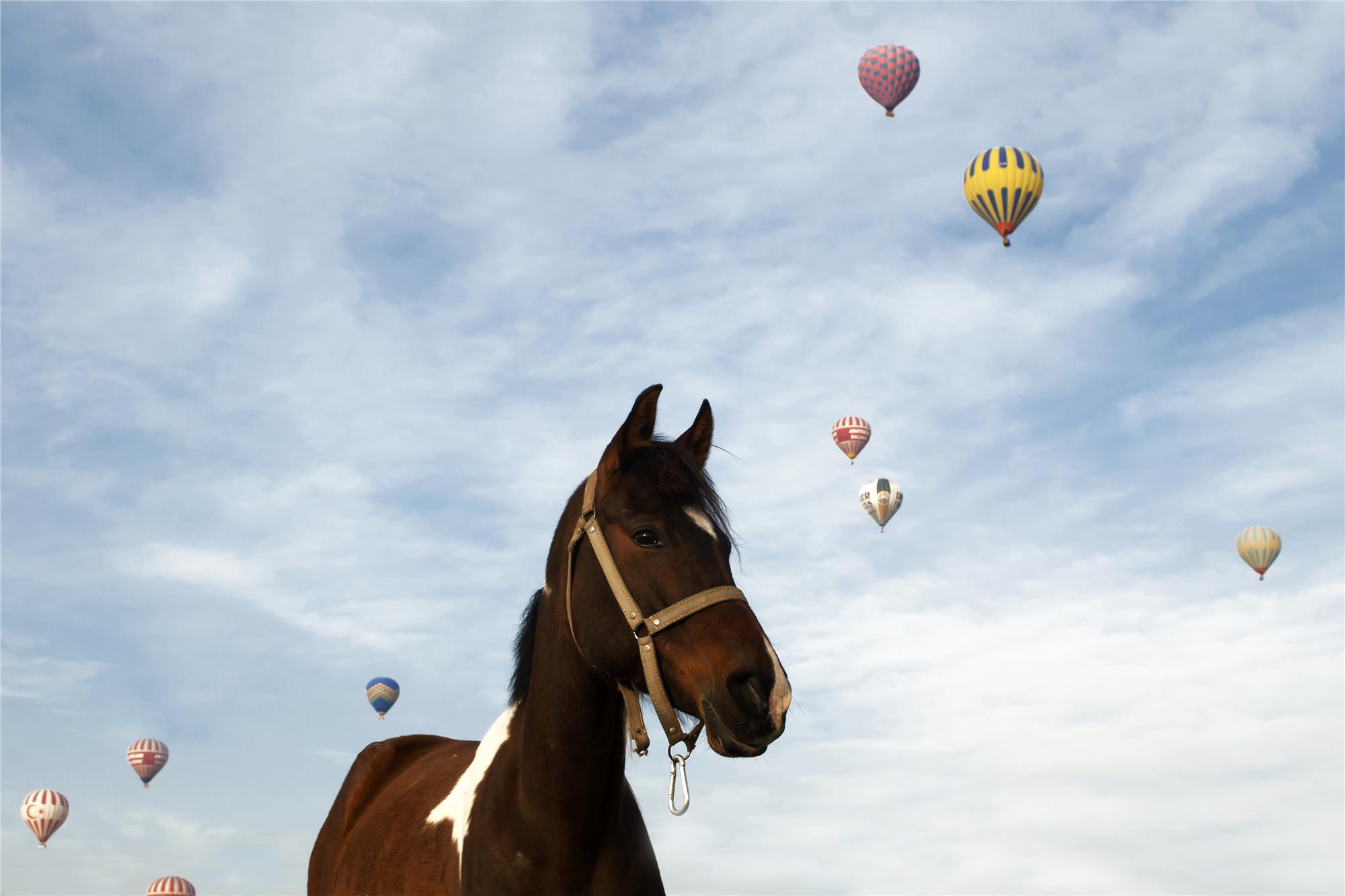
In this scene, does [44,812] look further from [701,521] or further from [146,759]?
[701,521]

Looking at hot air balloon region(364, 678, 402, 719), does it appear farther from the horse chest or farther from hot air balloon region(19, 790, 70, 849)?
the horse chest

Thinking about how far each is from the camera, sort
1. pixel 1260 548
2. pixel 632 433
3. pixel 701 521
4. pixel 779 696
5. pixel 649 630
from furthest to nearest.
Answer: pixel 1260 548 → pixel 632 433 → pixel 701 521 → pixel 649 630 → pixel 779 696

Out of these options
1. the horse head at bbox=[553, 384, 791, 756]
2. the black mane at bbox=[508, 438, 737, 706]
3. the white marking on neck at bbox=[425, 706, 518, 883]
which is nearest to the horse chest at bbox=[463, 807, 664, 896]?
the white marking on neck at bbox=[425, 706, 518, 883]

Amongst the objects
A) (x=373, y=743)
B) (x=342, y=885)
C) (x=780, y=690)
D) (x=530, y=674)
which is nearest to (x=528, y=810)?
(x=530, y=674)

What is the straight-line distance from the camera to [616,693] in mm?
5629

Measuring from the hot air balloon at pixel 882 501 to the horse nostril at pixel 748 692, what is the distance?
7112 cm

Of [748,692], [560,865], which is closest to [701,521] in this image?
[748,692]

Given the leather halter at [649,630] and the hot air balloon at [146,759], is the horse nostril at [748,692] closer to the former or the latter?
the leather halter at [649,630]

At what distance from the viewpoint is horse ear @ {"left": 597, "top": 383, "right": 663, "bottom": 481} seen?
18.6 ft

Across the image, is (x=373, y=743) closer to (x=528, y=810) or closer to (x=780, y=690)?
(x=528, y=810)

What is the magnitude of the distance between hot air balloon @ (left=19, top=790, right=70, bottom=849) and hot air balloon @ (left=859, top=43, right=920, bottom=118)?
67475 mm

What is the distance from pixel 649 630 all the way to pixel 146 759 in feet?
263

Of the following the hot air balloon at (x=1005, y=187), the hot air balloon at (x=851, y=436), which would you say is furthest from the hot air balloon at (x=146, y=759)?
the hot air balloon at (x=1005, y=187)

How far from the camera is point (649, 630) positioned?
5188mm
